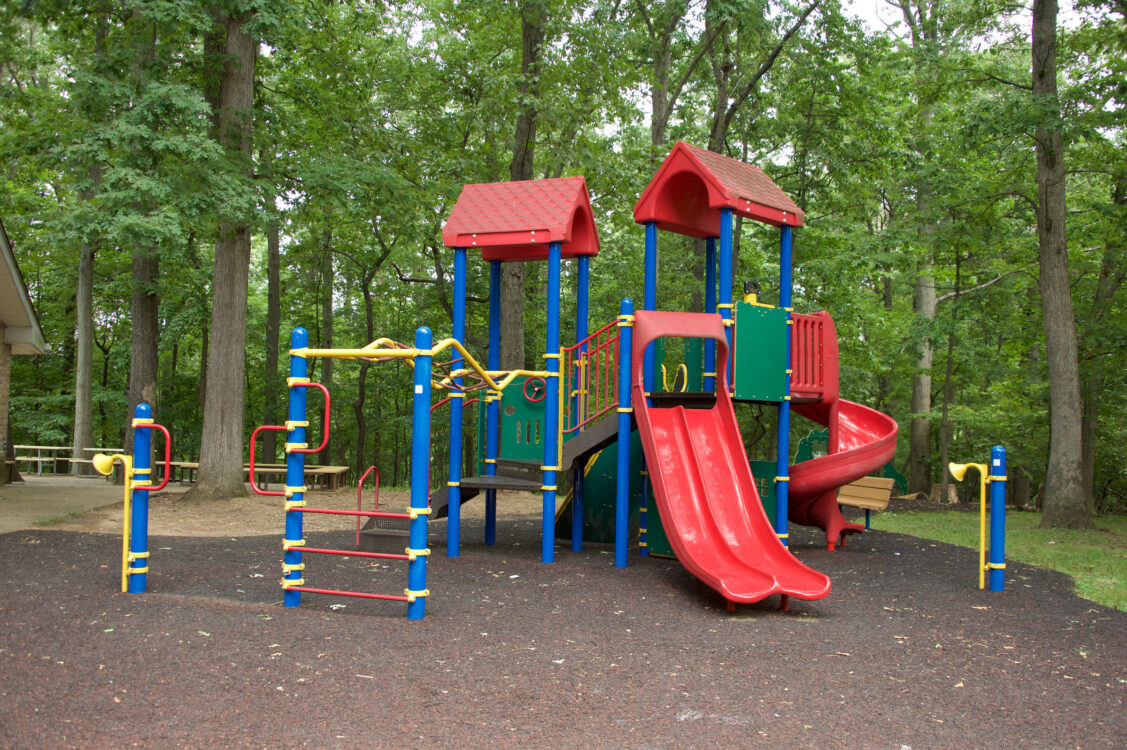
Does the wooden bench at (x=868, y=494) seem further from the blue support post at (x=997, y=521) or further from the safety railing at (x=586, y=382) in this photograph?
the safety railing at (x=586, y=382)

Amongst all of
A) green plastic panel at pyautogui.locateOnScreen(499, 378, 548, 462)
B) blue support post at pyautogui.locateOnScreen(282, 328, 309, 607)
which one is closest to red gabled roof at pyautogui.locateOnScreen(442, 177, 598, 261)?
green plastic panel at pyautogui.locateOnScreen(499, 378, 548, 462)

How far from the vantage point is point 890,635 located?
5.66 metres

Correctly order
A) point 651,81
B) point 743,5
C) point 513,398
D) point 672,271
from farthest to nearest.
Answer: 1. point 672,271
2. point 651,81
3. point 743,5
4. point 513,398

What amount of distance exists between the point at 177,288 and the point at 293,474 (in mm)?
15102

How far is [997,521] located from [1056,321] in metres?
6.73

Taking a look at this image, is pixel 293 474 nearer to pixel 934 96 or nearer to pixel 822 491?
pixel 822 491

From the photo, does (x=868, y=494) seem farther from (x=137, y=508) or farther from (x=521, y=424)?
(x=137, y=508)

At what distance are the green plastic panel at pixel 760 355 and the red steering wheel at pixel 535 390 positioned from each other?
205 centimetres

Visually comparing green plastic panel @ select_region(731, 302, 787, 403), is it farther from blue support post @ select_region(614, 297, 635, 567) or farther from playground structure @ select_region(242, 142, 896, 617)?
blue support post @ select_region(614, 297, 635, 567)

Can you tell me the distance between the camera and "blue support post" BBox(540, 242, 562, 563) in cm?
818

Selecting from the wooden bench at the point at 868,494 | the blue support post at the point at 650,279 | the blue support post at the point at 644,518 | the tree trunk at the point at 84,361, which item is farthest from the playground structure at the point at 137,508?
the tree trunk at the point at 84,361

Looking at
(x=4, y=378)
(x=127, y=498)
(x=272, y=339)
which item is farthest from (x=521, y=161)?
(x=127, y=498)

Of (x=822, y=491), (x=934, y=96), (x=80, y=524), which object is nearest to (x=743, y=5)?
(x=934, y=96)

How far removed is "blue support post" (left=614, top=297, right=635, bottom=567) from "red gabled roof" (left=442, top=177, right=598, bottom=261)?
1056mm
